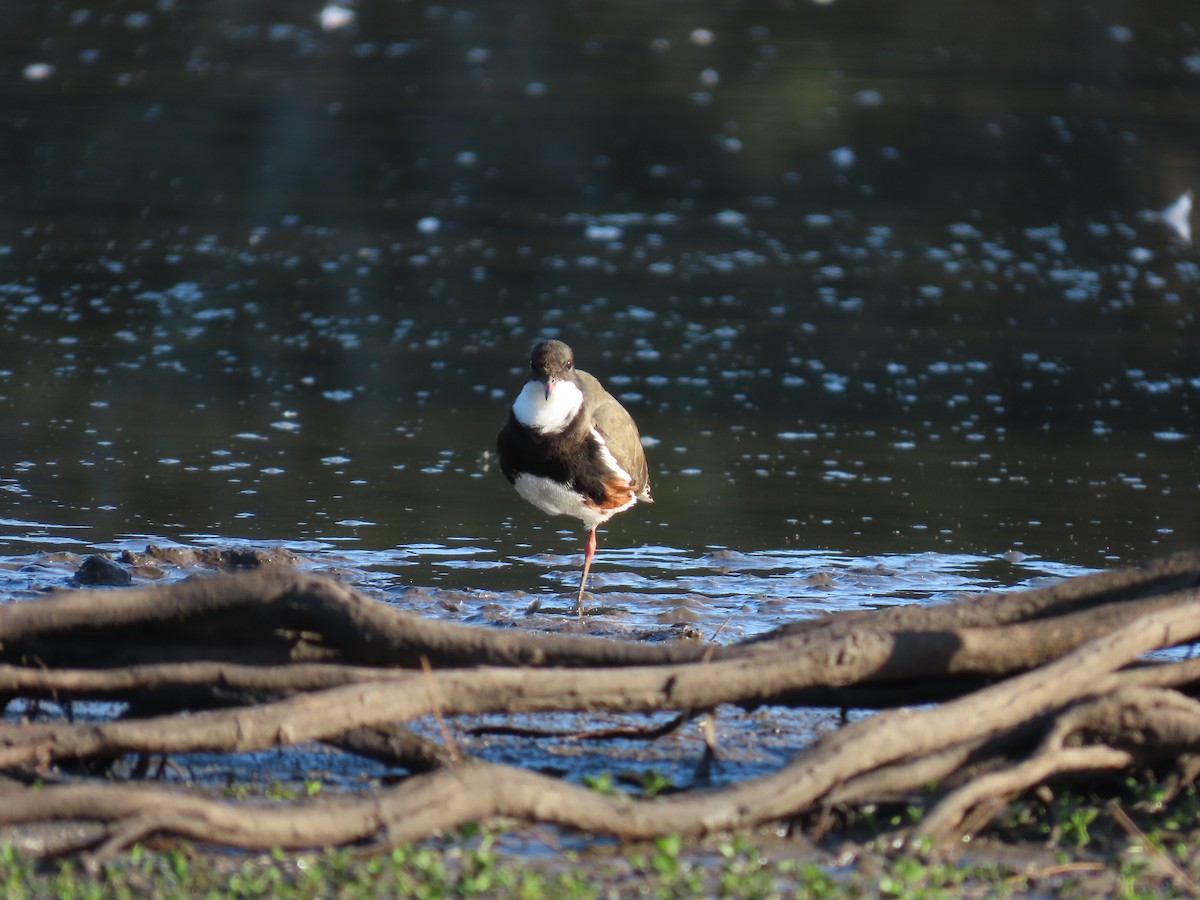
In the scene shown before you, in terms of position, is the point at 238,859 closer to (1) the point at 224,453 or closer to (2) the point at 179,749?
(2) the point at 179,749

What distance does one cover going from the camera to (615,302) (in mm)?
10922

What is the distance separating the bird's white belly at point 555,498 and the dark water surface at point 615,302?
0.23 meters

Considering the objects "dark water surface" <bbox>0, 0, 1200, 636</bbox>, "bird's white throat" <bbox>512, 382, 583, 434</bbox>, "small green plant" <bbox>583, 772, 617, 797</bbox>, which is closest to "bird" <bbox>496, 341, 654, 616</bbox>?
"bird's white throat" <bbox>512, 382, 583, 434</bbox>

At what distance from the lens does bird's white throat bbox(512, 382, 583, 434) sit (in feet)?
20.9

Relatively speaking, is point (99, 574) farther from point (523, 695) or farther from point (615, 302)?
point (615, 302)

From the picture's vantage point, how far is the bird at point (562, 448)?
20.9ft

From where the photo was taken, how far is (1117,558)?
6637mm

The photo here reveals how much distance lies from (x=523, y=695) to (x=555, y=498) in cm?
267

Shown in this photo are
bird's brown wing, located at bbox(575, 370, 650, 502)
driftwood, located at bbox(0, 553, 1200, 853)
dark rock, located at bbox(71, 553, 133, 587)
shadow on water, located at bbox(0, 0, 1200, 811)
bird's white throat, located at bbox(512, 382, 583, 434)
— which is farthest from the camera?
shadow on water, located at bbox(0, 0, 1200, 811)

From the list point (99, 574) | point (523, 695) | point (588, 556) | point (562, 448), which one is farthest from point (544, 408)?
point (523, 695)

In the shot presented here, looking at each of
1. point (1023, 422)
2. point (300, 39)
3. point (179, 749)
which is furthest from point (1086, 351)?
Result: point (300, 39)

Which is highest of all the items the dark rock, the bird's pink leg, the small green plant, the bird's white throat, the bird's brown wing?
the small green plant

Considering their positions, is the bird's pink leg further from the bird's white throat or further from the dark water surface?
the bird's white throat

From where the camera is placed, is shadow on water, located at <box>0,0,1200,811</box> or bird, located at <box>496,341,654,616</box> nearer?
bird, located at <box>496,341,654,616</box>
